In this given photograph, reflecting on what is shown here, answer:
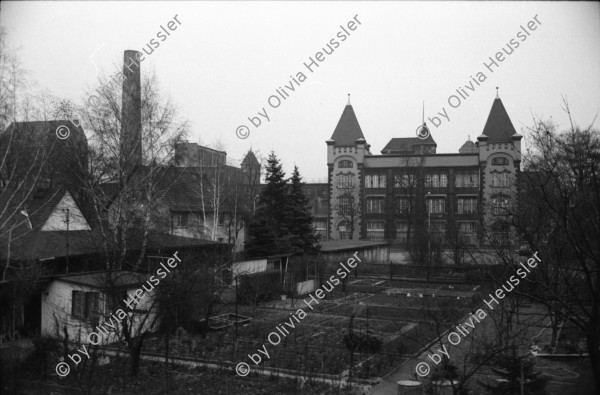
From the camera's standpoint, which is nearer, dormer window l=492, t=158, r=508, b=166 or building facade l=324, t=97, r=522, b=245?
dormer window l=492, t=158, r=508, b=166

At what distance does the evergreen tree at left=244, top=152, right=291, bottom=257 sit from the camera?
2722 centimetres

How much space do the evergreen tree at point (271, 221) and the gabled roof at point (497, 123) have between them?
23736 millimetres

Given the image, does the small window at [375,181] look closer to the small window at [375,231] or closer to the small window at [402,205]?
the small window at [402,205]

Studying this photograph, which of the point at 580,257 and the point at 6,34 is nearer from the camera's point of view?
the point at 580,257

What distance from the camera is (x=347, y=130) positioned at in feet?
164

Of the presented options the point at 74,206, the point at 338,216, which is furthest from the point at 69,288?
the point at 338,216

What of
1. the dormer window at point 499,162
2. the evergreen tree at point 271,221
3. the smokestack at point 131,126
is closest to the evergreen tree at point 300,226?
the evergreen tree at point 271,221

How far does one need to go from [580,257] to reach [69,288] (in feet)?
43.8

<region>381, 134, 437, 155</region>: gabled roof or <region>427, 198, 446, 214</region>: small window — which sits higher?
<region>381, 134, 437, 155</region>: gabled roof

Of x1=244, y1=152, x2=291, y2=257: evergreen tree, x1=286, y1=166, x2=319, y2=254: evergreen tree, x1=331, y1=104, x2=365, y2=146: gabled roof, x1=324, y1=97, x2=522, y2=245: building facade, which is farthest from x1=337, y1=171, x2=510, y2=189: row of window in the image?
x1=244, y1=152, x2=291, y2=257: evergreen tree

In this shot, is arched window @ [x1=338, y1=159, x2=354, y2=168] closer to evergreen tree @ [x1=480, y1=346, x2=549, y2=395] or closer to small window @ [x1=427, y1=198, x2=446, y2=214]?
small window @ [x1=427, y1=198, x2=446, y2=214]

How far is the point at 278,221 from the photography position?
30.1 meters

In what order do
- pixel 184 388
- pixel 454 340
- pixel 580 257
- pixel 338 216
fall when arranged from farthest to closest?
pixel 338 216 → pixel 454 340 → pixel 184 388 → pixel 580 257

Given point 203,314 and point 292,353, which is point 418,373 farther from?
point 203,314
